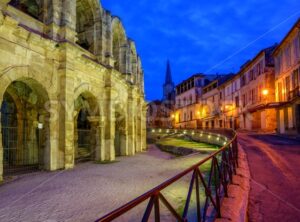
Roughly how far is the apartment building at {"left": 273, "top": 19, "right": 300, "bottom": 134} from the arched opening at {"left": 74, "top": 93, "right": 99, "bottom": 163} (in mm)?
15678

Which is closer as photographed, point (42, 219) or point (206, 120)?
point (42, 219)

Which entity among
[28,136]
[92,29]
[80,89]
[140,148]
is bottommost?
[140,148]

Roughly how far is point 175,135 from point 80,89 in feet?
63.7

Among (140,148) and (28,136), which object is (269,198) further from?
(140,148)

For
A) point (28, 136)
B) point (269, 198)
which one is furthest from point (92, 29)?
point (269, 198)

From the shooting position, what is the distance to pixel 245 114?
30031mm

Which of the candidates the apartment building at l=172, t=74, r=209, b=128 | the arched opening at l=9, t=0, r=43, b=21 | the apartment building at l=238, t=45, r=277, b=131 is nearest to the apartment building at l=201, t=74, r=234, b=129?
the apartment building at l=172, t=74, r=209, b=128

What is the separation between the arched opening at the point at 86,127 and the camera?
38.9 ft

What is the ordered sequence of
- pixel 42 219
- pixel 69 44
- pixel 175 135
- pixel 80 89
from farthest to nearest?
pixel 175 135, pixel 80 89, pixel 69 44, pixel 42 219

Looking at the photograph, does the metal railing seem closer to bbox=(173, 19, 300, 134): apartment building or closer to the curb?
the curb

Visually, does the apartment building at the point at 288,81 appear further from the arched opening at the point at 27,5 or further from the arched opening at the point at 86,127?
the arched opening at the point at 27,5

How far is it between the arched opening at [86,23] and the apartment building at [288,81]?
1525 centimetres


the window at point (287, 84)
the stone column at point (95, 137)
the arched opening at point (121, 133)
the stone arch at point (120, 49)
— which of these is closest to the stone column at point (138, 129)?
the arched opening at point (121, 133)

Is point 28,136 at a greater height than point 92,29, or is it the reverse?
point 92,29
